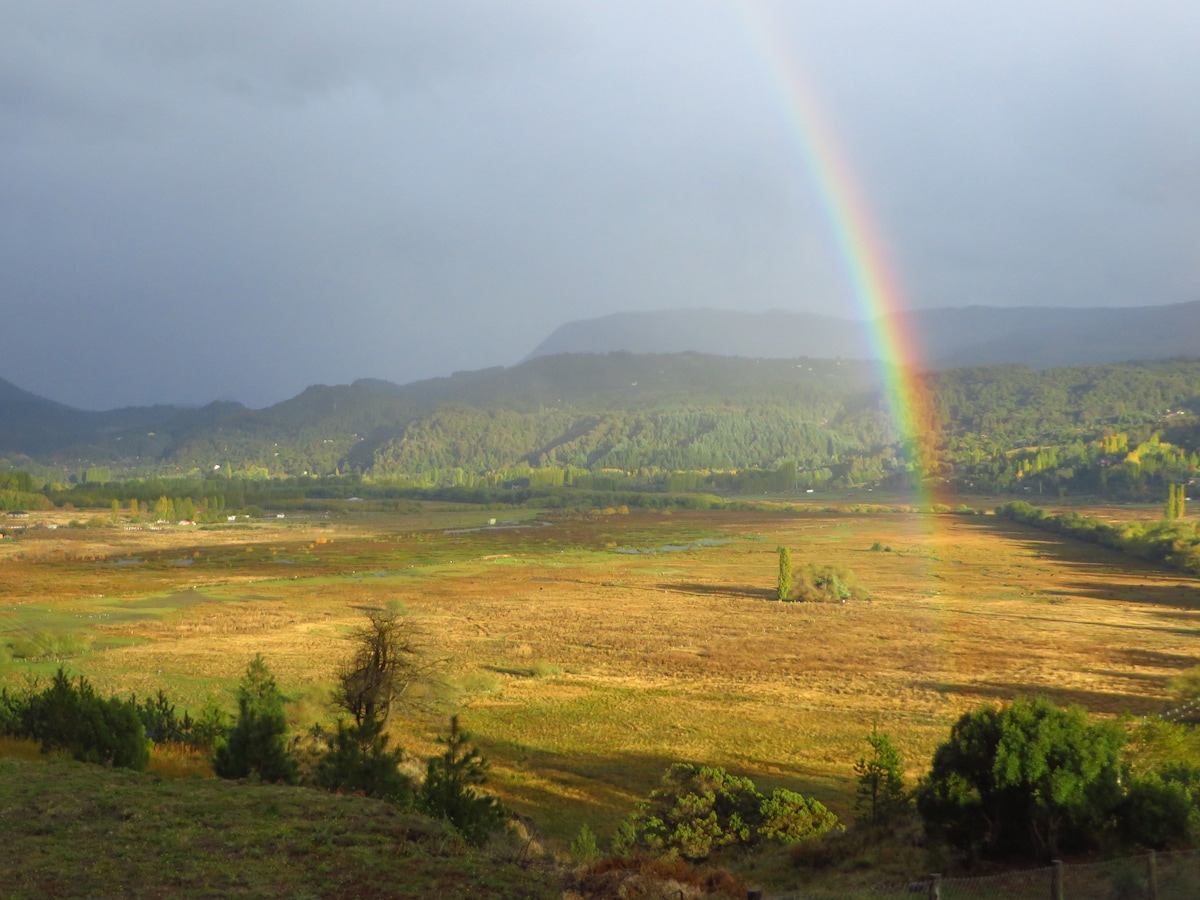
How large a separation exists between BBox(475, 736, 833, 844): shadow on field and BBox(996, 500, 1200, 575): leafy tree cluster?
5415cm

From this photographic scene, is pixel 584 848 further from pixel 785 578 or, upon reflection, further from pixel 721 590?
pixel 721 590

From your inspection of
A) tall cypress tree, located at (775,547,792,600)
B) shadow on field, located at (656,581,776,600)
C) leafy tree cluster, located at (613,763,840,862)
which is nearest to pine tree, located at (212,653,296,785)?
leafy tree cluster, located at (613,763,840,862)

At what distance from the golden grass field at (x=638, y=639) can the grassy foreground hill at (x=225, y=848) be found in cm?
721

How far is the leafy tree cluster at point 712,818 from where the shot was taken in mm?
15570

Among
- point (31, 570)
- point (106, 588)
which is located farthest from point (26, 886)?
point (31, 570)

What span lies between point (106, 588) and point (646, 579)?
110ft

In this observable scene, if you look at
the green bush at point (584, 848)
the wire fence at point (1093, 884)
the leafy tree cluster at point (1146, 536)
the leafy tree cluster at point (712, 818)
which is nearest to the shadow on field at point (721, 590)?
the leafy tree cluster at point (1146, 536)

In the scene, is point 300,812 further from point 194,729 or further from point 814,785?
point 814,785

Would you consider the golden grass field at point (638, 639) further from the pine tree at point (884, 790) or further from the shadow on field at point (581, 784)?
the pine tree at point (884, 790)

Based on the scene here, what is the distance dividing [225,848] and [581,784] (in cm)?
1202

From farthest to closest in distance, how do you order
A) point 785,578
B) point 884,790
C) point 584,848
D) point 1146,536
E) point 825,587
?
point 1146,536
point 825,587
point 785,578
point 884,790
point 584,848

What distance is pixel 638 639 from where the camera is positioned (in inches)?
1654

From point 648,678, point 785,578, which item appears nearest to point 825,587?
point 785,578

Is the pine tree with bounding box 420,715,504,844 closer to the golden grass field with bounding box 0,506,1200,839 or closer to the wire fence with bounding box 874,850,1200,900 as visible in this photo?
the wire fence with bounding box 874,850,1200,900
